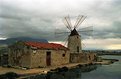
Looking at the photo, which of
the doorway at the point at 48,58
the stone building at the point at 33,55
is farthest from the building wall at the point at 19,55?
the doorway at the point at 48,58

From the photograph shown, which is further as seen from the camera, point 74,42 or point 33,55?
point 74,42

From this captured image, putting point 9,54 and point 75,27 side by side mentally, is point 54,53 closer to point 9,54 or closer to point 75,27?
point 9,54

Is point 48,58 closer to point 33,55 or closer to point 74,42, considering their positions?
point 33,55

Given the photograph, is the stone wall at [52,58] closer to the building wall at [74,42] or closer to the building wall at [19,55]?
the building wall at [19,55]

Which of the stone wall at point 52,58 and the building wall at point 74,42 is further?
the building wall at point 74,42

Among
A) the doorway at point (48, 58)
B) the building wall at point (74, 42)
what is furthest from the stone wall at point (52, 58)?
the building wall at point (74, 42)

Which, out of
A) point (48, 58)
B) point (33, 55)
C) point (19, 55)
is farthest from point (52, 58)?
point (19, 55)

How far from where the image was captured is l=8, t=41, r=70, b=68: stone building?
2777 centimetres

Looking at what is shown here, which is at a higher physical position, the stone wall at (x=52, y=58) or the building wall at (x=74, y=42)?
the building wall at (x=74, y=42)

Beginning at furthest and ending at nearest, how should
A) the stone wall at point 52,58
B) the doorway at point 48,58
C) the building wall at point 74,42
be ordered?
the building wall at point 74,42 < the doorway at point 48,58 < the stone wall at point 52,58

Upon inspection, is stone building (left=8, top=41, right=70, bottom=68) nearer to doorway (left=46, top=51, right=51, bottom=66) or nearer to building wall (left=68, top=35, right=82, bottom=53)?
doorway (left=46, top=51, right=51, bottom=66)

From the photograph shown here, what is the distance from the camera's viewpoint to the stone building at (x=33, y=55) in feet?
91.1

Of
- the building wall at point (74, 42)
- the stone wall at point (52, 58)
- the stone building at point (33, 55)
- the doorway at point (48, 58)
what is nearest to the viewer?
the stone building at point (33, 55)

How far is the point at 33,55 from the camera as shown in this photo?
27719 millimetres
